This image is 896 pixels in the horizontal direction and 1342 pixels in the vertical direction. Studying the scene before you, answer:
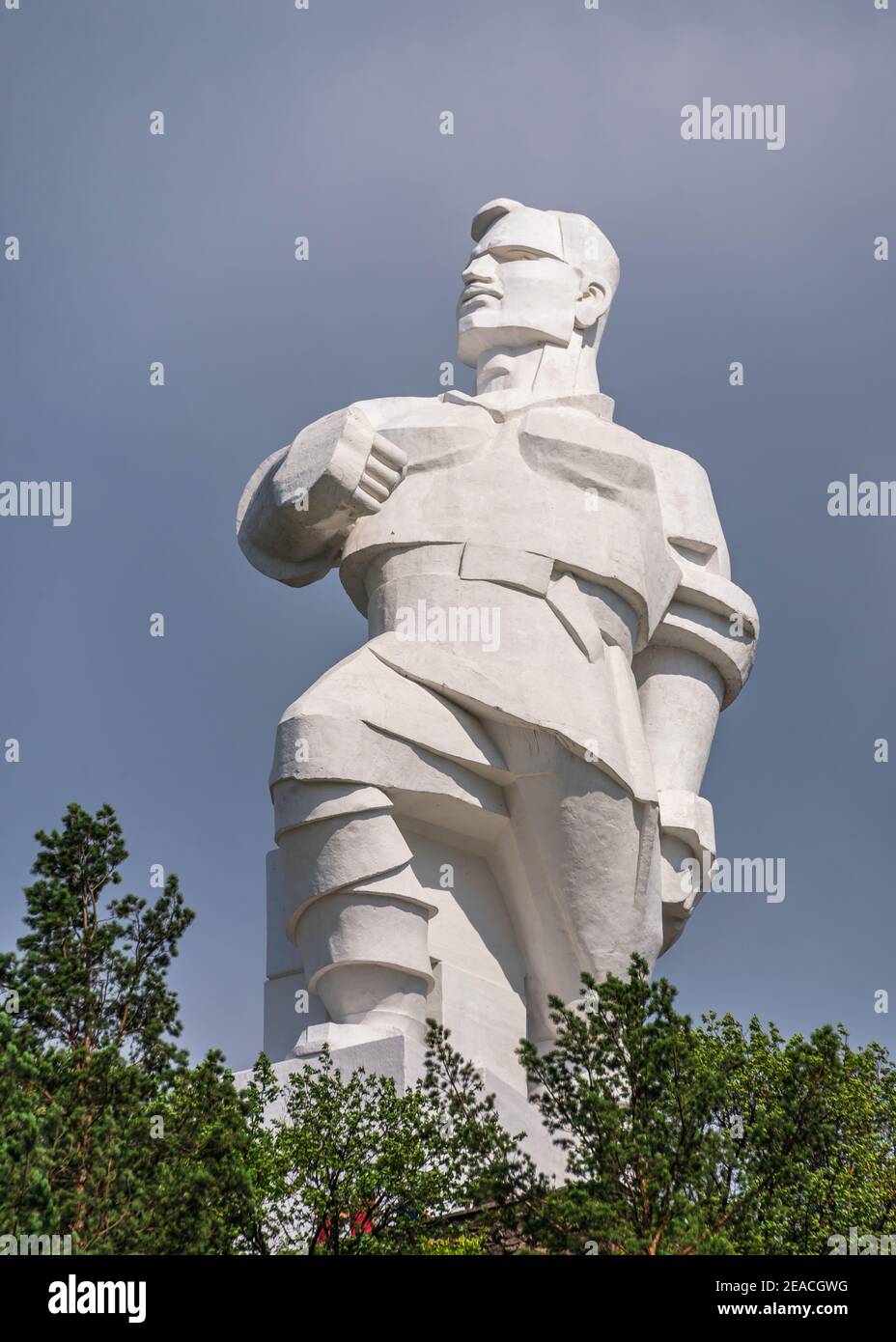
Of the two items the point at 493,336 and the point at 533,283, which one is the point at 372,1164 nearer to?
the point at 493,336

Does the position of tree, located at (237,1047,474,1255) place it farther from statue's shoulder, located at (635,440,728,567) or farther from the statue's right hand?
statue's shoulder, located at (635,440,728,567)

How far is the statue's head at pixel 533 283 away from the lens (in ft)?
41.8

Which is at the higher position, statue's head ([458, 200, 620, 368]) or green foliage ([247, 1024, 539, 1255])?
statue's head ([458, 200, 620, 368])

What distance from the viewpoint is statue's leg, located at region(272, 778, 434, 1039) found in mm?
10680

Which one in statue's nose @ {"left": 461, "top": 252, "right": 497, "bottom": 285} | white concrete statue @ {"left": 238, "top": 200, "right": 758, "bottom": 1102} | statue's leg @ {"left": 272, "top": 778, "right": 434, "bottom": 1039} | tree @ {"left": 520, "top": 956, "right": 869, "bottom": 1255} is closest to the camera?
tree @ {"left": 520, "top": 956, "right": 869, "bottom": 1255}

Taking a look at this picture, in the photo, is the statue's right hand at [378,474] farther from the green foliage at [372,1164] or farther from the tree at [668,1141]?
the tree at [668,1141]

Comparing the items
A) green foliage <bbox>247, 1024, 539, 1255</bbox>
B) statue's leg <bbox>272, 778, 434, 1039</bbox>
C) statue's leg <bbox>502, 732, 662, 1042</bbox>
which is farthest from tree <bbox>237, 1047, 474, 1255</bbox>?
statue's leg <bbox>502, 732, 662, 1042</bbox>

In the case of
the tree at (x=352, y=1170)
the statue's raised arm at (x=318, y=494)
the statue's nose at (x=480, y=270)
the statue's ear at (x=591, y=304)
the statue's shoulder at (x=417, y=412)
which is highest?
the statue's nose at (x=480, y=270)

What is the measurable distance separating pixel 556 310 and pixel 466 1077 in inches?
215

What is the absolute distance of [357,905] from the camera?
423 inches

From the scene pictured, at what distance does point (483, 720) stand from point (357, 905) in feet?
4.36

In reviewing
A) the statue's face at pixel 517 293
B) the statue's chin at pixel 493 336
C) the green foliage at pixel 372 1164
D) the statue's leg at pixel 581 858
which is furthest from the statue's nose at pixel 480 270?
the green foliage at pixel 372 1164

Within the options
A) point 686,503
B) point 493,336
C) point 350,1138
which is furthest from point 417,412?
point 350,1138

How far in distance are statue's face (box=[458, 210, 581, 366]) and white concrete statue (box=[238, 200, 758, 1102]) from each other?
27mm
